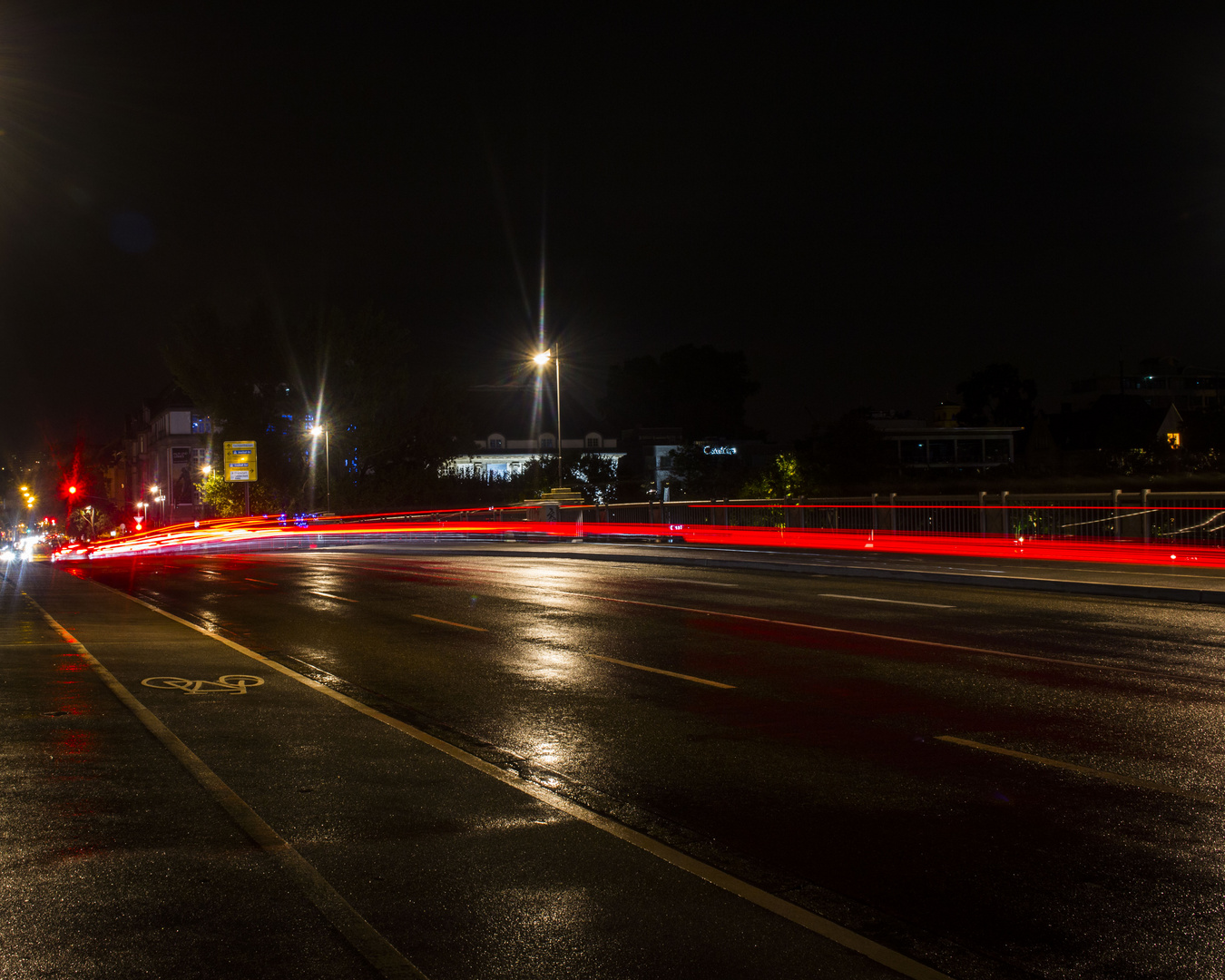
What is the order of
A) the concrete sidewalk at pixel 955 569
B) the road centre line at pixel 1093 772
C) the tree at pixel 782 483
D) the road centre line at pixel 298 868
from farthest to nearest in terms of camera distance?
the tree at pixel 782 483, the concrete sidewalk at pixel 955 569, the road centre line at pixel 1093 772, the road centre line at pixel 298 868

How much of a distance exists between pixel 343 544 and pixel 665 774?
47493 mm

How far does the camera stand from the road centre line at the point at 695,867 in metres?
4.41

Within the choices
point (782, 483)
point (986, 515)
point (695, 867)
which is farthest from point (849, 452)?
point (695, 867)

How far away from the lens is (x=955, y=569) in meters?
24.2

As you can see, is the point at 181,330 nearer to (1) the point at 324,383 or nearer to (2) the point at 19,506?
(1) the point at 324,383

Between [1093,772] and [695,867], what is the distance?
325 cm

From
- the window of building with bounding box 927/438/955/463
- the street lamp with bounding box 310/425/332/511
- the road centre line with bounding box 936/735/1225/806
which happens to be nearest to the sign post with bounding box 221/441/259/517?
the street lamp with bounding box 310/425/332/511

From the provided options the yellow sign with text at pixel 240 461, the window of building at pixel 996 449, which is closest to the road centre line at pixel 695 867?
the yellow sign with text at pixel 240 461

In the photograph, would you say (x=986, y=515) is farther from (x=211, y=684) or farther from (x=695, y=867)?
(x=695, y=867)

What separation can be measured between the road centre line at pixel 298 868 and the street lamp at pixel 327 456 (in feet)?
181

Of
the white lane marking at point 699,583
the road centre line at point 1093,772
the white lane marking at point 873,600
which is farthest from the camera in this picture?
the white lane marking at point 699,583

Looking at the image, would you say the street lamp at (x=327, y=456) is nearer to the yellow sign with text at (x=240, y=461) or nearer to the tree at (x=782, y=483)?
the yellow sign with text at (x=240, y=461)

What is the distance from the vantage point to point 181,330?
2749 inches

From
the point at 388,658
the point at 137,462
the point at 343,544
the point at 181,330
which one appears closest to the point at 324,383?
the point at 181,330
